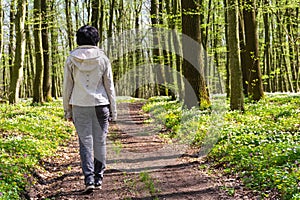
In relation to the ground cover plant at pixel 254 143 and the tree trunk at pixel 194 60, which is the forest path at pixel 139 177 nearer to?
the ground cover plant at pixel 254 143

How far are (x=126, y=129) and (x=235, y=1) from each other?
6.65m

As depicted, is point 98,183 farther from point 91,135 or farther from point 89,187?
point 91,135

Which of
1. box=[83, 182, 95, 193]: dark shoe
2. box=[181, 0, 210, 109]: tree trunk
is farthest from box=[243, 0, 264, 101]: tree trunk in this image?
box=[83, 182, 95, 193]: dark shoe

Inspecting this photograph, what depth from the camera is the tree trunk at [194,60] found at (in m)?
14.5

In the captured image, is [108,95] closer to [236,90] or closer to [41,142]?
[41,142]

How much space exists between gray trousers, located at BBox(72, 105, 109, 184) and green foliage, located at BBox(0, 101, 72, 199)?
3.96ft

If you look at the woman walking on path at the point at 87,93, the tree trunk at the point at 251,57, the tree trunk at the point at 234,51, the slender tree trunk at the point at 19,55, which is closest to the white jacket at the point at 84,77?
the woman walking on path at the point at 87,93

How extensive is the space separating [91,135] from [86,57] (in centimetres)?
134

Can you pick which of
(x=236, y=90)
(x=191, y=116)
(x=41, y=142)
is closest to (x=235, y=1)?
(x=236, y=90)

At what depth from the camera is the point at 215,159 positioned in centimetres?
816

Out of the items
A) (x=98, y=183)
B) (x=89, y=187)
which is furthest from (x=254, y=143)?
(x=89, y=187)

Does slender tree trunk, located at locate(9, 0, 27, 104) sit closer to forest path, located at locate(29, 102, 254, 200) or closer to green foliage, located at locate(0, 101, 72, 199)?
green foliage, located at locate(0, 101, 72, 199)

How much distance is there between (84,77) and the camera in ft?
19.7

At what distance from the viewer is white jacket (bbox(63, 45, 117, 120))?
5957mm
